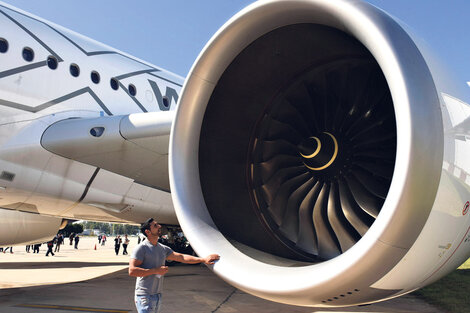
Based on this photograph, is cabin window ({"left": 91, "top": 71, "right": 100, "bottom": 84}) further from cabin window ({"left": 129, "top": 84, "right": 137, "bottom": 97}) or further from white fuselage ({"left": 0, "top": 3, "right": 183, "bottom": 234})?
cabin window ({"left": 129, "top": 84, "right": 137, "bottom": 97})

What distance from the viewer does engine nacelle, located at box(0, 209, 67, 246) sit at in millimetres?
6312

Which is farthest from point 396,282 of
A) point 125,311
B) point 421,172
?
point 125,311

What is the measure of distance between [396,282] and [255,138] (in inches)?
62.4

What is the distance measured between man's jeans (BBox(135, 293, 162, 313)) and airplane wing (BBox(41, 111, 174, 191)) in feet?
6.40

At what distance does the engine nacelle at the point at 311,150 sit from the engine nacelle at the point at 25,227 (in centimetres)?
447

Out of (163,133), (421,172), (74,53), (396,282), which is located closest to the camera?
(421,172)

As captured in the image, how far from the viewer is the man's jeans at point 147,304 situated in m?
2.61

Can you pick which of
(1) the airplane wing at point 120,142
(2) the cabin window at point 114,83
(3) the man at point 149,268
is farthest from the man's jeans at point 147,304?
(2) the cabin window at point 114,83

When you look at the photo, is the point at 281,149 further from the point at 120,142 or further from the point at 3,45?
the point at 3,45

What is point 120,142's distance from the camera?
15.0ft

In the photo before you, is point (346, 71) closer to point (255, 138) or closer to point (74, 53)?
point (255, 138)

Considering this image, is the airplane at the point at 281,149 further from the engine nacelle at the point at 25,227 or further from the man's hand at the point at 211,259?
the engine nacelle at the point at 25,227

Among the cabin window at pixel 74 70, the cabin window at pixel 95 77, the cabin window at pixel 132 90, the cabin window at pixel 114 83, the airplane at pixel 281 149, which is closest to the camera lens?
the airplane at pixel 281 149

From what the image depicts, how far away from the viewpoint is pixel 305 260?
9.40ft
